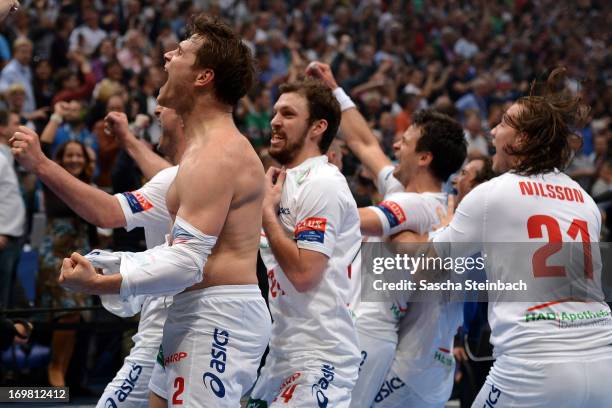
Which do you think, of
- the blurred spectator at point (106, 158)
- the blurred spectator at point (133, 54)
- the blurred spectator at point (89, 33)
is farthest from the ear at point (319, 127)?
the blurred spectator at point (89, 33)

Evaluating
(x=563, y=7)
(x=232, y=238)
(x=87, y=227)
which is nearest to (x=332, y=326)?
(x=232, y=238)

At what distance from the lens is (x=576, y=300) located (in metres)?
3.74

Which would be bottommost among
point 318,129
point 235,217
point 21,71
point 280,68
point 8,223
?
point 8,223

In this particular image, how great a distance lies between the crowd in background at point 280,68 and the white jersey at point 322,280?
1158 millimetres

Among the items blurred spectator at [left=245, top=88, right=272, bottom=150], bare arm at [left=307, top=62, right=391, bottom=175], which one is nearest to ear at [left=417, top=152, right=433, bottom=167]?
bare arm at [left=307, top=62, right=391, bottom=175]

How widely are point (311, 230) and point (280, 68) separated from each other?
11.1 metres

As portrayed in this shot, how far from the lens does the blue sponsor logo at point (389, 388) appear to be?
5250 millimetres

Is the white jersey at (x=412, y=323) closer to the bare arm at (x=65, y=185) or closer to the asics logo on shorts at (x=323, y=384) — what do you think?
the asics logo on shorts at (x=323, y=384)

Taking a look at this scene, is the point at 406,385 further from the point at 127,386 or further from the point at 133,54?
the point at 133,54

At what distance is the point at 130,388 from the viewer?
13.9 feet

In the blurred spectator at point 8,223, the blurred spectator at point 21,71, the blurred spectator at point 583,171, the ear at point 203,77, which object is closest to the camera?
the ear at point 203,77

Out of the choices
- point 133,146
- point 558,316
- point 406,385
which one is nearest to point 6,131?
point 133,146

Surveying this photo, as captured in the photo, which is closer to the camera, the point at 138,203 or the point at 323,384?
the point at 323,384

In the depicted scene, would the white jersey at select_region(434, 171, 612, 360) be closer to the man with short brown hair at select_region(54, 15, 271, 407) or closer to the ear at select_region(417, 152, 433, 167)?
the man with short brown hair at select_region(54, 15, 271, 407)
